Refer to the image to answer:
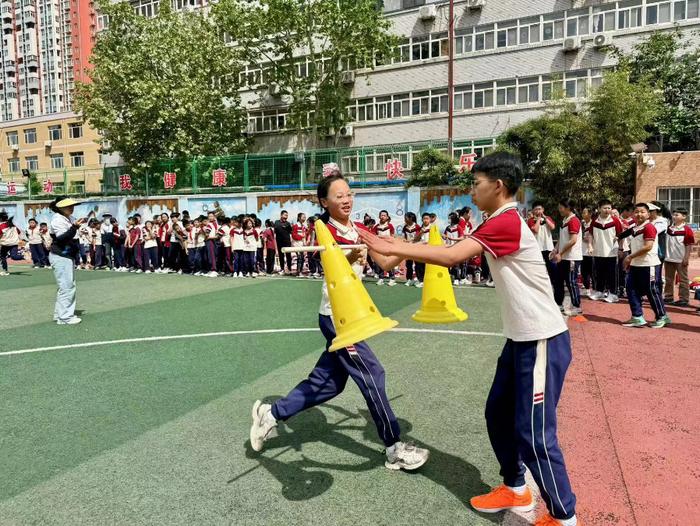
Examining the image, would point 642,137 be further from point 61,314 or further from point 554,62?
point 61,314

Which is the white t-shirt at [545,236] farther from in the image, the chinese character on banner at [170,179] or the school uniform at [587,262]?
the chinese character on banner at [170,179]

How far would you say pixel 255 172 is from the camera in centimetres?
2331

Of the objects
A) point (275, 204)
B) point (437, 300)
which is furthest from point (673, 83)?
point (437, 300)

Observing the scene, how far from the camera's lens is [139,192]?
26734 mm

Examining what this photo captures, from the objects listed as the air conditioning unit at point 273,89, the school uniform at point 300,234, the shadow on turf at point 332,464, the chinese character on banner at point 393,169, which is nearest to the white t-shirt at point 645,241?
the shadow on turf at point 332,464

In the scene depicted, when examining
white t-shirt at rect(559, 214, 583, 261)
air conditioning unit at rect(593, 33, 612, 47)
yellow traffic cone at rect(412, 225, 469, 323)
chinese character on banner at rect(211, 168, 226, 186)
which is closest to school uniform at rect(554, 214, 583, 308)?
white t-shirt at rect(559, 214, 583, 261)

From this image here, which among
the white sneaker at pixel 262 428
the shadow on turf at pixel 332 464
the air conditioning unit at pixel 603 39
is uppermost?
the air conditioning unit at pixel 603 39

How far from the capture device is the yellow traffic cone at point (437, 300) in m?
3.59

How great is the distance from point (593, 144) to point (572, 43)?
10.7m

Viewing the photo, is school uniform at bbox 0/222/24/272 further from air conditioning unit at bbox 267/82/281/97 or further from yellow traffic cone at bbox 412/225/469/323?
air conditioning unit at bbox 267/82/281/97

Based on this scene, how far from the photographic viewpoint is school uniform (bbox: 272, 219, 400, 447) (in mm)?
3221

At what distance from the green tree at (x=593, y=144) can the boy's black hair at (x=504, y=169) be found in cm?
1581

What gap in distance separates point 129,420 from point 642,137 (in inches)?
732

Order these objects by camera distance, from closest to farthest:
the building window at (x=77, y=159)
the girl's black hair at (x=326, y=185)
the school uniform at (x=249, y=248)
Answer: the girl's black hair at (x=326, y=185), the school uniform at (x=249, y=248), the building window at (x=77, y=159)
